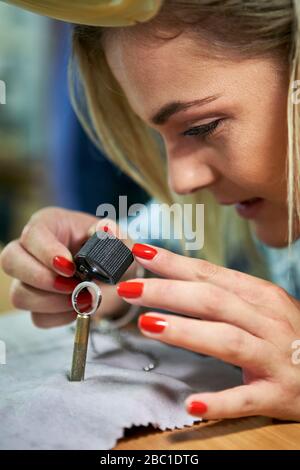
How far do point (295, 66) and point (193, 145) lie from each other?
0.13 metres

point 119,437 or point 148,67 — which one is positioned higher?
point 148,67

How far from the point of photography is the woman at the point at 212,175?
0.47 meters

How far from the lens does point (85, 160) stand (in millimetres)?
1494

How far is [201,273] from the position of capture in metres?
0.50

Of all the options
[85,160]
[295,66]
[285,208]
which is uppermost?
[85,160]

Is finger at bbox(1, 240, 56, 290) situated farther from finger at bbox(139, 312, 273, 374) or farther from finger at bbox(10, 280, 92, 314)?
finger at bbox(139, 312, 273, 374)

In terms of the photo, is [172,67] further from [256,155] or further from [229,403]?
[229,403]

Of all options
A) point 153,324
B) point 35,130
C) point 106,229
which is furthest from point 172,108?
point 35,130

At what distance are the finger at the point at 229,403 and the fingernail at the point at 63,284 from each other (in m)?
0.21

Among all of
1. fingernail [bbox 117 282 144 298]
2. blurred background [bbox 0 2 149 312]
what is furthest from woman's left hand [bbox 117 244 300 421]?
blurred background [bbox 0 2 149 312]

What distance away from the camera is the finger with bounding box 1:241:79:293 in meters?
0.62

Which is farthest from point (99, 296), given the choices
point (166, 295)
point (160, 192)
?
point (160, 192)

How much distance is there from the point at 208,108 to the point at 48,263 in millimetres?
228

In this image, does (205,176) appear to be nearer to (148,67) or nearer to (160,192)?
(148,67)
